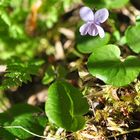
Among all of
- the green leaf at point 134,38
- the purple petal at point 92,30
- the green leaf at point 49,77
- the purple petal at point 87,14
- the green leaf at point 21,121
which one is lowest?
the green leaf at point 21,121

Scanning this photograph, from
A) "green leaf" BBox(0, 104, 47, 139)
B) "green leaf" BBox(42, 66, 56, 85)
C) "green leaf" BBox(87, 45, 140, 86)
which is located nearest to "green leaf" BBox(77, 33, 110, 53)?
"green leaf" BBox(87, 45, 140, 86)

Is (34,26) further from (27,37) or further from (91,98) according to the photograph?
(91,98)

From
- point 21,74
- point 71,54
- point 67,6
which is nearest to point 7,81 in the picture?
point 21,74

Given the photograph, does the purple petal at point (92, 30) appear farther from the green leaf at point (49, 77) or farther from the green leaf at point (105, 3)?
the green leaf at point (49, 77)

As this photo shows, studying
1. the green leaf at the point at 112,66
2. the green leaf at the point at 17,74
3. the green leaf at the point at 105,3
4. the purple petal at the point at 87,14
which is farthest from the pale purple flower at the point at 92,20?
the green leaf at the point at 17,74

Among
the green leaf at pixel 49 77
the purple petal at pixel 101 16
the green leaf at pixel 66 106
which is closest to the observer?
the green leaf at pixel 66 106

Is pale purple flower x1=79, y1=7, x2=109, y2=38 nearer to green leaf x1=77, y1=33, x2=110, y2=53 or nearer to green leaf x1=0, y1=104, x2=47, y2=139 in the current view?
green leaf x1=77, y1=33, x2=110, y2=53

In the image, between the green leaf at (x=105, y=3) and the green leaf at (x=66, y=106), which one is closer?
the green leaf at (x=66, y=106)
